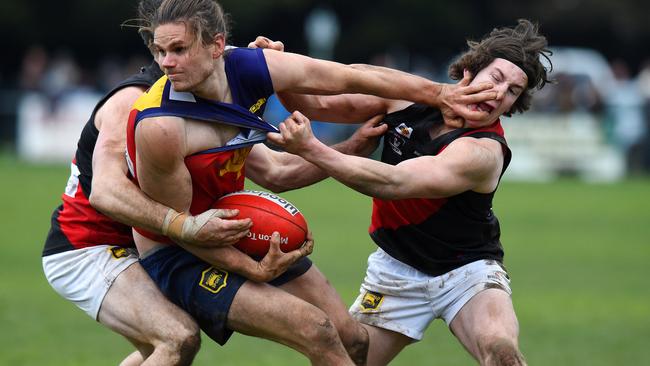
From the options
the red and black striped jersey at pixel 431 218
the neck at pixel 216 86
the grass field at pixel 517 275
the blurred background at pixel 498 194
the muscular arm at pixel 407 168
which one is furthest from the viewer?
the blurred background at pixel 498 194

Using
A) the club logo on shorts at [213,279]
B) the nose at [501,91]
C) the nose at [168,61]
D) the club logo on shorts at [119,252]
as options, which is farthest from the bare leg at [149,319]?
the nose at [501,91]

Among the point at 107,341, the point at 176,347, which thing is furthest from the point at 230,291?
the point at 107,341

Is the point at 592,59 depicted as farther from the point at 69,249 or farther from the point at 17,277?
the point at 69,249

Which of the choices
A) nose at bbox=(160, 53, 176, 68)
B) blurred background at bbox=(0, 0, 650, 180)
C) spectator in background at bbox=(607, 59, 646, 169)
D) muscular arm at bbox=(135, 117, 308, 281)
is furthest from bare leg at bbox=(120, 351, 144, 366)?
spectator in background at bbox=(607, 59, 646, 169)

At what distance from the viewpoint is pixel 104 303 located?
6.14 metres

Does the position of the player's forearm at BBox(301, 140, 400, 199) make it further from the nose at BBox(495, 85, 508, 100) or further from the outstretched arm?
the nose at BBox(495, 85, 508, 100)

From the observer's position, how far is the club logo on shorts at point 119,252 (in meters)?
6.29

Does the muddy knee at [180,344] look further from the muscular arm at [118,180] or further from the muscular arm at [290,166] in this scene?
the muscular arm at [290,166]

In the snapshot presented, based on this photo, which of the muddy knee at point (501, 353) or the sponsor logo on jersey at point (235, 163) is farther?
the muddy knee at point (501, 353)

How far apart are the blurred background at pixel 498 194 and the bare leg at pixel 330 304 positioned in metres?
2.91

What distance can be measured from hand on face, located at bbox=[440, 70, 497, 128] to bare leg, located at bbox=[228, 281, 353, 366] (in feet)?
4.38

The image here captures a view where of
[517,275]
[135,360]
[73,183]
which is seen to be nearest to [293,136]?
[73,183]

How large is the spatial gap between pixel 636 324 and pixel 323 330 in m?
6.31

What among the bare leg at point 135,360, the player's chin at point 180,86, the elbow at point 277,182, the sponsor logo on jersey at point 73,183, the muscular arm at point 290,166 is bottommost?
the bare leg at point 135,360
